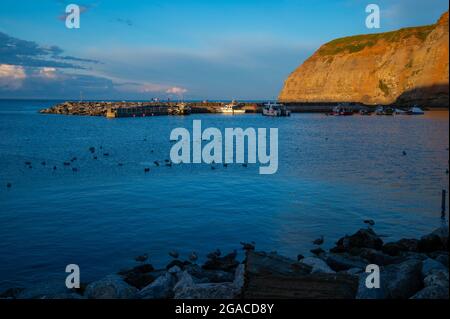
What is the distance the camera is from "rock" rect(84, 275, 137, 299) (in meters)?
9.41

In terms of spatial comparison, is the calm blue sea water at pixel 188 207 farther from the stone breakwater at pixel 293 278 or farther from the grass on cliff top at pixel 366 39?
the grass on cliff top at pixel 366 39

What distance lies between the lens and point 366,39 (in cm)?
16900

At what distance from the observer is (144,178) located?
96.8 ft

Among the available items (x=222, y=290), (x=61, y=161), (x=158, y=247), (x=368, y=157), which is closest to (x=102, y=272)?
(x=158, y=247)

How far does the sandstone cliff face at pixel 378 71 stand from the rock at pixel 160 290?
95.0 m

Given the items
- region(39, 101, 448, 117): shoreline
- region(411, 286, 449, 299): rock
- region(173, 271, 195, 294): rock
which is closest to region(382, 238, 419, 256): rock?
region(411, 286, 449, 299): rock

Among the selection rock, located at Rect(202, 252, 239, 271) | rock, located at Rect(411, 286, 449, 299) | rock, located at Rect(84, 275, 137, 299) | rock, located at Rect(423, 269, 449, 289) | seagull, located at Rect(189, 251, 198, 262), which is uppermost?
rock, located at Rect(423, 269, 449, 289)

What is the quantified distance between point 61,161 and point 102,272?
87.4 feet

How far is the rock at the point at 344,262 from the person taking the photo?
40.1 feet

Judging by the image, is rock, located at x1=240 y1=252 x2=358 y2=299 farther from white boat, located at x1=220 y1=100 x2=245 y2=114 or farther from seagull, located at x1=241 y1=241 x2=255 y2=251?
white boat, located at x1=220 y1=100 x2=245 y2=114

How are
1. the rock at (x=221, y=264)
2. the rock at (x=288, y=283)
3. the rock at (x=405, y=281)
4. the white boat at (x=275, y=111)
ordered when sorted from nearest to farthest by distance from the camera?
the rock at (x=288, y=283)
the rock at (x=405, y=281)
the rock at (x=221, y=264)
the white boat at (x=275, y=111)

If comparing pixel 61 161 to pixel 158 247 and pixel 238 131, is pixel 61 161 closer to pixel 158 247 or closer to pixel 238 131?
pixel 158 247

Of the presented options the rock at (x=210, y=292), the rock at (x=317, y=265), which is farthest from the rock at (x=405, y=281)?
the rock at (x=210, y=292)

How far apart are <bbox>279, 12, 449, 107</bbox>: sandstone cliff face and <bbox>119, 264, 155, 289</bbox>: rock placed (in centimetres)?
9337
